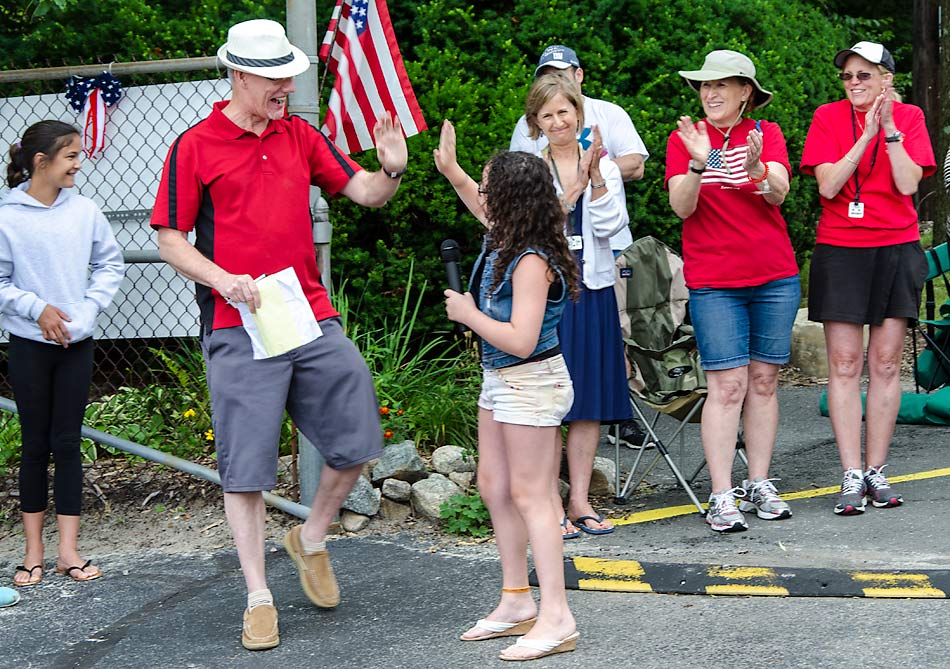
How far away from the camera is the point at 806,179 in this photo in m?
9.28

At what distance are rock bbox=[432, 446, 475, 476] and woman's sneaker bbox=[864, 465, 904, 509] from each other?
6.08 ft

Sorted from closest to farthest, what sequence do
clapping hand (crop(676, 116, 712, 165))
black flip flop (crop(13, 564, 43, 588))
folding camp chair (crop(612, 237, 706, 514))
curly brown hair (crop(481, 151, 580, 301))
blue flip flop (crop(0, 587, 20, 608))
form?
curly brown hair (crop(481, 151, 580, 301)) < blue flip flop (crop(0, 587, 20, 608)) < black flip flop (crop(13, 564, 43, 588)) < clapping hand (crop(676, 116, 712, 165)) < folding camp chair (crop(612, 237, 706, 514))

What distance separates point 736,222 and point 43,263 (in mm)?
2987

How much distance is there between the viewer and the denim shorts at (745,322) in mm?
5703

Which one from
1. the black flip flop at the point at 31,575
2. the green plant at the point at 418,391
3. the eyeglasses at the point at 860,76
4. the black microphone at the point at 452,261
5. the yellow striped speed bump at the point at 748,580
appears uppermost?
the eyeglasses at the point at 860,76

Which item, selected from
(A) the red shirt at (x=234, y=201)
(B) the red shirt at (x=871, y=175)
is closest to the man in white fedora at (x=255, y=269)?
(A) the red shirt at (x=234, y=201)

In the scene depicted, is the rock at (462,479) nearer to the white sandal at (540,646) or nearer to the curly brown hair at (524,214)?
the white sandal at (540,646)

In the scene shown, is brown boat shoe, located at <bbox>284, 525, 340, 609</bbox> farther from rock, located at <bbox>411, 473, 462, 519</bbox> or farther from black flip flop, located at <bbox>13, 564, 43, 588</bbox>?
black flip flop, located at <bbox>13, 564, 43, 588</bbox>

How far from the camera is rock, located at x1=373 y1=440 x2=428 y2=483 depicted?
5930 mm

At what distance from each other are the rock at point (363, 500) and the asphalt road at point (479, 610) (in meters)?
0.15

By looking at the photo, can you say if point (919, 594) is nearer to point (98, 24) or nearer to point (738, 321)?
point (738, 321)

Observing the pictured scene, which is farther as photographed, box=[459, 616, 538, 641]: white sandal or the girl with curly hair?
box=[459, 616, 538, 641]: white sandal

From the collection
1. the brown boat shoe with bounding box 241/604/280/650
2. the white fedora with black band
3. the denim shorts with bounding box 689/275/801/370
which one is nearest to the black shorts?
the denim shorts with bounding box 689/275/801/370

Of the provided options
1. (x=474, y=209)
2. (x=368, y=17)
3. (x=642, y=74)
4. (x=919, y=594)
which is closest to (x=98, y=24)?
(x=368, y=17)
